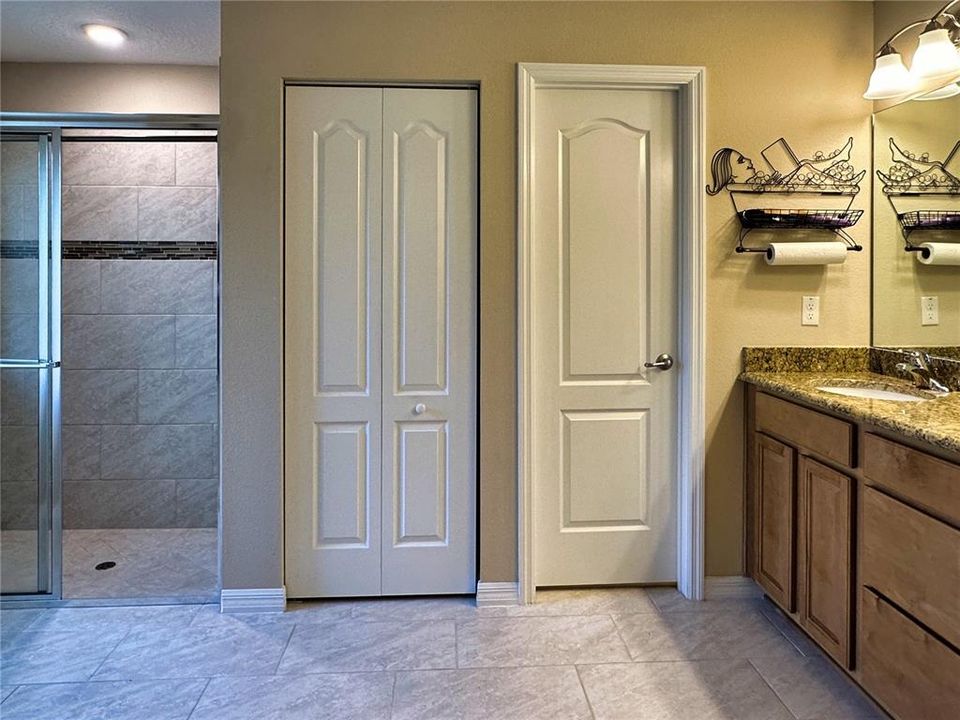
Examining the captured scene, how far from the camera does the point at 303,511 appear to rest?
254 cm

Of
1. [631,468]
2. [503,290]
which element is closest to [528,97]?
[503,290]

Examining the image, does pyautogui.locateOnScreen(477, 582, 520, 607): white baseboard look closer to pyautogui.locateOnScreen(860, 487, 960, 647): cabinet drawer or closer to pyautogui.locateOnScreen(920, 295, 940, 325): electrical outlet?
pyautogui.locateOnScreen(860, 487, 960, 647): cabinet drawer

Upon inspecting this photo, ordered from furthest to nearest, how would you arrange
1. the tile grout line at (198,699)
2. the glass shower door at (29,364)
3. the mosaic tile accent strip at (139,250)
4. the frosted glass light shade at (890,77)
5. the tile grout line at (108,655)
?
the mosaic tile accent strip at (139,250)
the glass shower door at (29,364)
the frosted glass light shade at (890,77)
the tile grout line at (108,655)
the tile grout line at (198,699)

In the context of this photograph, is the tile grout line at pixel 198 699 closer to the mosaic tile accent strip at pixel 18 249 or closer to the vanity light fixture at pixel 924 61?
the mosaic tile accent strip at pixel 18 249

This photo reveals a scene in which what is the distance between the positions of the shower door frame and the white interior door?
49.5 inches

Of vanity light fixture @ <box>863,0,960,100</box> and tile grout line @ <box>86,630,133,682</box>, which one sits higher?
vanity light fixture @ <box>863,0,960,100</box>

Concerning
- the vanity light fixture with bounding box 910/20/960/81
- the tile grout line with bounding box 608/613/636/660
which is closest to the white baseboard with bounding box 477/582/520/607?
the tile grout line with bounding box 608/613/636/660

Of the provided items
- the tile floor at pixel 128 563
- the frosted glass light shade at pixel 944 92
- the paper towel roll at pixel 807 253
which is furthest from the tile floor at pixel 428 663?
the frosted glass light shade at pixel 944 92

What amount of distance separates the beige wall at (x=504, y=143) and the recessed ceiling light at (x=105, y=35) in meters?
0.79

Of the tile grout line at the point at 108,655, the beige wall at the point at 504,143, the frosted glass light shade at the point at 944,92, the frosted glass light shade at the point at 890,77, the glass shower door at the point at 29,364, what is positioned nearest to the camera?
the tile grout line at the point at 108,655

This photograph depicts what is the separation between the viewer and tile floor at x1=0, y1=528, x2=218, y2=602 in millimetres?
2604

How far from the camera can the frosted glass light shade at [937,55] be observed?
2.09 meters

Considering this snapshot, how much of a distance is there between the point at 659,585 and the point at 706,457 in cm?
57

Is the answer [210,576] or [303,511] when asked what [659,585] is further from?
[210,576]
